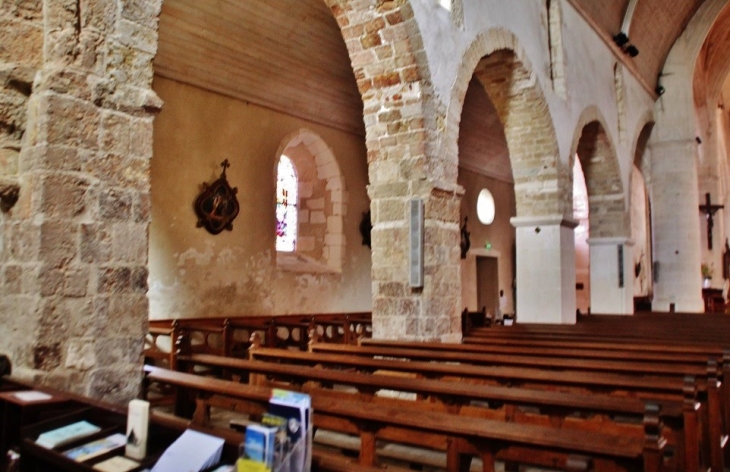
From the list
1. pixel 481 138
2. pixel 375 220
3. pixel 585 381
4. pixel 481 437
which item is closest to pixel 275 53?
pixel 375 220

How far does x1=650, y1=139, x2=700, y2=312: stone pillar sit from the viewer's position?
1456 cm

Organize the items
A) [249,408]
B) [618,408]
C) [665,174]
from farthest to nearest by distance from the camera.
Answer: [665,174]
[249,408]
[618,408]

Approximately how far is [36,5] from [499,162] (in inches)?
530

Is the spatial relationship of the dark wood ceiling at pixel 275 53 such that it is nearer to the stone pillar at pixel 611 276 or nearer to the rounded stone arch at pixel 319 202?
the rounded stone arch at pixel 319 202

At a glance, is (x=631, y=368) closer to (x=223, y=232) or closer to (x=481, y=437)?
(x=481, y=437)

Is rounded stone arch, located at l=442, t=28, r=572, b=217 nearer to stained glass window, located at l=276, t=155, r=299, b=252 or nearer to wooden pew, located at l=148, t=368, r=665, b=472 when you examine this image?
stained glass window, located at l=276, t=155, r=299, b=252

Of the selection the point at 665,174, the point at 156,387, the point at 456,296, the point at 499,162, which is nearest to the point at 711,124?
the point at 665,174

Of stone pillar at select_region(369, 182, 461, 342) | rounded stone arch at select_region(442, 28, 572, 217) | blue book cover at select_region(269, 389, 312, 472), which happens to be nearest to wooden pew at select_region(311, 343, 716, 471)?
stone pillar at select_region(369, 182, 461, 342)

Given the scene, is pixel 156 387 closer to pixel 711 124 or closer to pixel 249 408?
pixel 249 408

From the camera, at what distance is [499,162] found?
1560 centimetres

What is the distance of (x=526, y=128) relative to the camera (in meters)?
8.85

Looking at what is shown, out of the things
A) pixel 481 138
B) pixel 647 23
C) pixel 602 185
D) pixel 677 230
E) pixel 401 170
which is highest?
pixel 647 23

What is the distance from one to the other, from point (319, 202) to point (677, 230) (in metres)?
9.21

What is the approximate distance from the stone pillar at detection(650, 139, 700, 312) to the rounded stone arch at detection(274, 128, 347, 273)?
8.67 m
